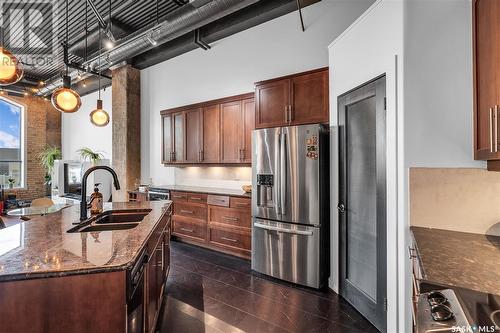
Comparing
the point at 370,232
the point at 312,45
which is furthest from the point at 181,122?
the point at 370,232

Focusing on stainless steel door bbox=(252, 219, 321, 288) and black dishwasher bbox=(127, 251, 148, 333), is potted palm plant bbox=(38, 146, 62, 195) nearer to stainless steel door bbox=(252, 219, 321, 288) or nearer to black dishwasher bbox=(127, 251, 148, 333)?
stainless steel door bbox=(252, 219, 321, 288)

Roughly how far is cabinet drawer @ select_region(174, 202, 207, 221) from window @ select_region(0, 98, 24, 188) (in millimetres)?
6496

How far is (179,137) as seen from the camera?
4.66 meters

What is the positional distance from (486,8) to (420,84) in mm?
491

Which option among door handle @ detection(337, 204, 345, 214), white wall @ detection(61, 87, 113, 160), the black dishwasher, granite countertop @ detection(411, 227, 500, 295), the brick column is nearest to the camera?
granite countertop @ detection(411, 227, 500, 295)

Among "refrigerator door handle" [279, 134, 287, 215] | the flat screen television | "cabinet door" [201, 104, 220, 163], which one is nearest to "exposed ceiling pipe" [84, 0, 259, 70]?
"cabinet door" [201, 104, 220, 163]

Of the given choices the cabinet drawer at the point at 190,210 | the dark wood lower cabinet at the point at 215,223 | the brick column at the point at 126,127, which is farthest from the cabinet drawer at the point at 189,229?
the brick column at the point at 126,127

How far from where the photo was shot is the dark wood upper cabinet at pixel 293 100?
2.92 m

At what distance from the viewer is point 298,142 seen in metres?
2.79


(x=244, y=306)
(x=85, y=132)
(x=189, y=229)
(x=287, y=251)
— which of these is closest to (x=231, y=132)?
(x=189, y=229)

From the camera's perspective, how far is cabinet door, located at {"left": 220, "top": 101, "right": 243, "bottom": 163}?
384cm

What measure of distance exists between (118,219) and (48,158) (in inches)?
269

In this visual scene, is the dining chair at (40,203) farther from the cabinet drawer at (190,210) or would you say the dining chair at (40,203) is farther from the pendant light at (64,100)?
the cabinet drawer at (190,210)

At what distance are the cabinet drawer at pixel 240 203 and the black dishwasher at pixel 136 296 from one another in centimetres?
198
